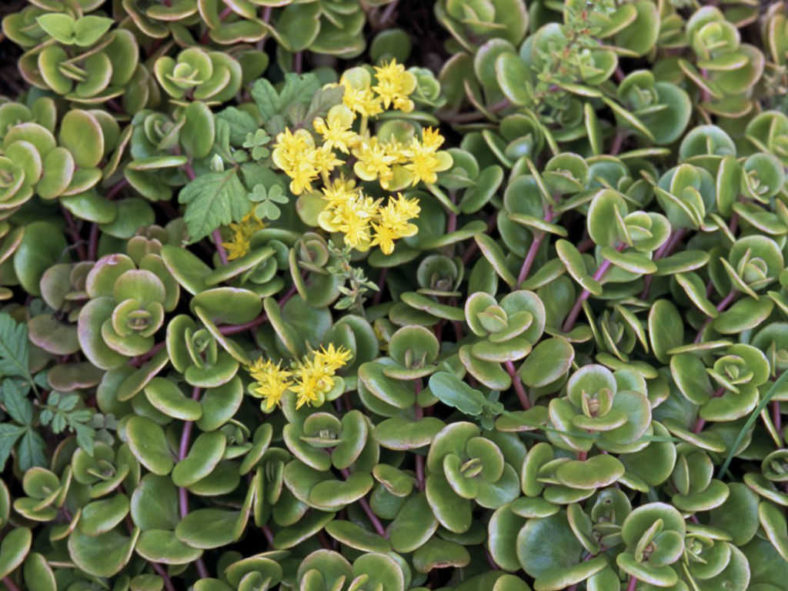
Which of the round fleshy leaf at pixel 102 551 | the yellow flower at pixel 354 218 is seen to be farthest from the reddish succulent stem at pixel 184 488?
the yellow flower at pixel 354 218

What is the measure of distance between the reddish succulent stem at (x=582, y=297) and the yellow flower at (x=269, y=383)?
2.03ft

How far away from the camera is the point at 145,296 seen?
171 cm

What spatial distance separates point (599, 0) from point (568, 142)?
36 centimetres

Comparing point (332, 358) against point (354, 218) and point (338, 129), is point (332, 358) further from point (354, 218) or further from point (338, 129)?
point (338, 129)

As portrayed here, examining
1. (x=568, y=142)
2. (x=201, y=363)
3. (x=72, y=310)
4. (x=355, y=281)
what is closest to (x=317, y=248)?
(x=355, y=281)

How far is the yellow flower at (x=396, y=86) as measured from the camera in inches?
71.7

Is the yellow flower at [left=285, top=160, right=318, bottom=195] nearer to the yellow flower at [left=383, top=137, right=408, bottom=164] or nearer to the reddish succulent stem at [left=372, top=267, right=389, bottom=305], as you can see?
the yellow flower at [left=383, top=137, right=408, bottom=164]

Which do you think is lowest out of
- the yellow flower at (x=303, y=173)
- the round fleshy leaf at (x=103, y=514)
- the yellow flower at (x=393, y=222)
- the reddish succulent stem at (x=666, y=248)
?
the round fleshy leaf at (x=103, y=514)

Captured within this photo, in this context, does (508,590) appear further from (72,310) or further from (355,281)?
(72,310)

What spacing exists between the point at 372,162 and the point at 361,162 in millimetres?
29

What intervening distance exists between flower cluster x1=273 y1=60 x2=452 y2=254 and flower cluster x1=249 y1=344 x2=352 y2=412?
238mm

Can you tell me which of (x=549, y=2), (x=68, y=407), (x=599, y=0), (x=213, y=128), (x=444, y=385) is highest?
(x=599, y=0)

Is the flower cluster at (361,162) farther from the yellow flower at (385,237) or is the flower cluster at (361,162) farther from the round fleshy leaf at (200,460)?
the round fleshy leaf at (200,460)

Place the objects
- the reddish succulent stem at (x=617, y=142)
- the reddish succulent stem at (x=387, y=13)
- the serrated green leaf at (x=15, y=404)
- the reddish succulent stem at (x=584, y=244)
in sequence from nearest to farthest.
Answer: the serrated green leaf at (x=15, y=404) → the reddish succulent stem at (x=584, y=244) → the reddish succulent stem at (x=617, y=142) → the reddish succulent stem at (x=387, y=13)
